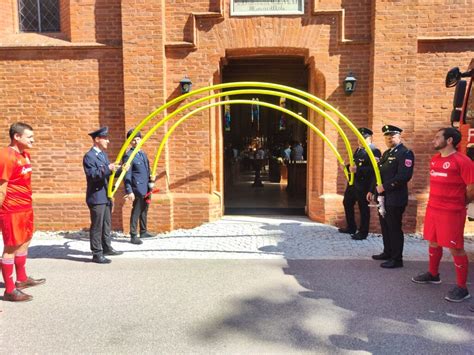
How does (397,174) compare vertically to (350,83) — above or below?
below

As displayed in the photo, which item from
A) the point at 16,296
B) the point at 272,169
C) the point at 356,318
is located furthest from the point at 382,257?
the point at 272,169

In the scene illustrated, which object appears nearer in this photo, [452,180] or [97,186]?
[452,180]

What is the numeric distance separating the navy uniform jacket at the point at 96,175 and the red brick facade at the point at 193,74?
1.95 meters

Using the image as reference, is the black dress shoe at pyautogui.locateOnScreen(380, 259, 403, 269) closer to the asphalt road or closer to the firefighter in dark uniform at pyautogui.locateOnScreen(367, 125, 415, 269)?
the firefighter in dark uniform at pyautogui.locateOnScreen(367, 125, 415, 269)

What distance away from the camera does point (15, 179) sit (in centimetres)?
434

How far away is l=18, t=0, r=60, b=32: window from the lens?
27.2 ft

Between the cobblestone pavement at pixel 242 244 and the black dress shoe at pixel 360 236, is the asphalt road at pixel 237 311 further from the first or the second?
the black dress shoe at pixel 360 236

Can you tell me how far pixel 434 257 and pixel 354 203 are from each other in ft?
8.09

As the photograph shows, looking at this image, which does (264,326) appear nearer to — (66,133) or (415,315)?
(415,315)

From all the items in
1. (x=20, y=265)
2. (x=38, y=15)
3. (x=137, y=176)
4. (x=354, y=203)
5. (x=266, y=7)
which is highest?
(x=38, y=15)

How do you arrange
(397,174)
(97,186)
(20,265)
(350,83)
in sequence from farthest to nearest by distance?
(350,83), (97,186), (397,174), (20,265)

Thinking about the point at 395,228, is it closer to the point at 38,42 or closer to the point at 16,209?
the point at 16,209

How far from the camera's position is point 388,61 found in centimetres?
721

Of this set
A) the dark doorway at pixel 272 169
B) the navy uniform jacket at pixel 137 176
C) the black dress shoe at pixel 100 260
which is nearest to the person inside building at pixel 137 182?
the navy uniform jacket at pixel 137 176
